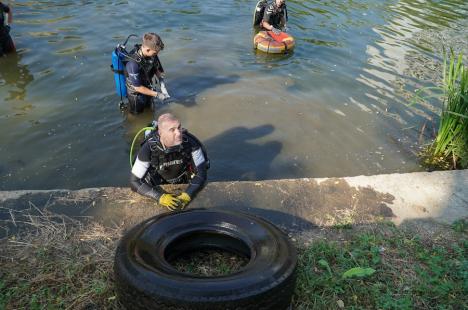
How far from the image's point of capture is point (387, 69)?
10.0 metres

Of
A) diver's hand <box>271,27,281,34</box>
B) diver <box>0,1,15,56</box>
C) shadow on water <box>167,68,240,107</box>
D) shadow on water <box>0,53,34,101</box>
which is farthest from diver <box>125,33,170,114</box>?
diver's hand <box>271,27,281,34</box>

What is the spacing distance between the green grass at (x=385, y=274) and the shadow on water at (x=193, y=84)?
5.00 meters

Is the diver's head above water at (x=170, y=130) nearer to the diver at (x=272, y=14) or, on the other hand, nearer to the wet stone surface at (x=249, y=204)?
the wet stone surface at (x=249, y=204)

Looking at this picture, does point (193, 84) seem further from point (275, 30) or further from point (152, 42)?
point (275, 30)

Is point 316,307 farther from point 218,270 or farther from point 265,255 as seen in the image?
point 218,270

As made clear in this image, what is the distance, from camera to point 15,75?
29.0ft

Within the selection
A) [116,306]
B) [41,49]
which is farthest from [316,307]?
Answer: [41,49]

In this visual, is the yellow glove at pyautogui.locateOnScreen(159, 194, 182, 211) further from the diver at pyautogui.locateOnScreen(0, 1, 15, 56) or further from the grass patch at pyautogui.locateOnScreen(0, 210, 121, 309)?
the diver at pyautogui.locateOnScreen(0, 1, 15, 56)

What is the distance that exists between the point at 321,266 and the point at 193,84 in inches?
235

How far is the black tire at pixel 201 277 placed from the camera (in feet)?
9.52

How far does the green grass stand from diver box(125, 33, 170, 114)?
4209 millimetres

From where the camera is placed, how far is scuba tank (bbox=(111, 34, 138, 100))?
698cm

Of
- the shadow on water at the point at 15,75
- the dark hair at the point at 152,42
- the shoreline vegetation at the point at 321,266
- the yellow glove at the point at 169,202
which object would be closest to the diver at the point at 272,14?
the dark hair at the point at 152,42

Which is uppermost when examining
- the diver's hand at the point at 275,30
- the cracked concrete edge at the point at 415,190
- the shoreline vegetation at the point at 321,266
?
the diver's hand at the point at 275,30
